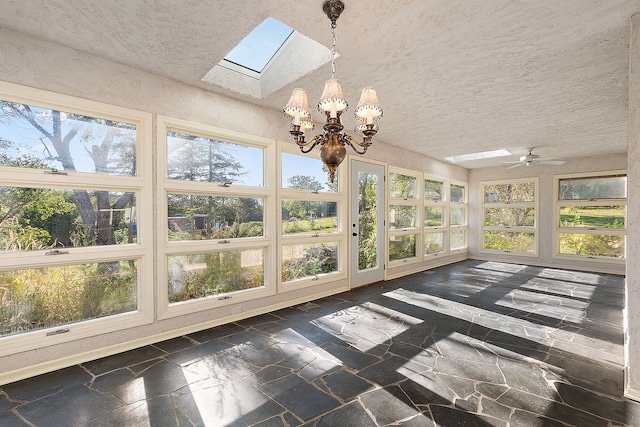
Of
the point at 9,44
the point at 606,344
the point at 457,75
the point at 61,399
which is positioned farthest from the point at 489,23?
the point at 61,399

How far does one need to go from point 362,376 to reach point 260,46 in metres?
3.41

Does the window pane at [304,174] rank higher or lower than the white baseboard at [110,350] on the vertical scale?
higher

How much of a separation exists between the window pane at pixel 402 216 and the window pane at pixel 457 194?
6.74ft

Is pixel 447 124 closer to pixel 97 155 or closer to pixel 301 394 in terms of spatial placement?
pixel 301 394

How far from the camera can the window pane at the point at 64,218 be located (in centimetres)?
230

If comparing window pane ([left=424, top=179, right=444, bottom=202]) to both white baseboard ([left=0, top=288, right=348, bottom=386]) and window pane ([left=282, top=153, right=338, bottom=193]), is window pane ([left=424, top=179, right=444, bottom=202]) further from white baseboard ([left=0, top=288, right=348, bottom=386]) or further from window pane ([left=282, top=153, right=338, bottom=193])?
white baseboard ([left=0, top=288, right=348, bottom=386])

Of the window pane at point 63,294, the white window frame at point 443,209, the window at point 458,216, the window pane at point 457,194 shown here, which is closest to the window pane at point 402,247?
the white window frame at point 443,209

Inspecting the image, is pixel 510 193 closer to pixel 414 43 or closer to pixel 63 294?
pixel 414 43

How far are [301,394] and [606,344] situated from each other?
10.4 feet

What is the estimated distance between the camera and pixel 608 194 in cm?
635

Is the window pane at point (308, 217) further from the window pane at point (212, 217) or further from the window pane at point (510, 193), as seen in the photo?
the window pane at point (510, 193)

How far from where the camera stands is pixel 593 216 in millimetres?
6453

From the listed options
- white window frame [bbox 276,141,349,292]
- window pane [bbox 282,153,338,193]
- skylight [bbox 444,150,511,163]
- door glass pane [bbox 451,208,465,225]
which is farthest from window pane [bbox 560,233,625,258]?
window pane [bbox 282,153,338,193]

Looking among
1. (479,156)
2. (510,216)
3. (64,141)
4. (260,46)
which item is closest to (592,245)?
(510,216)
